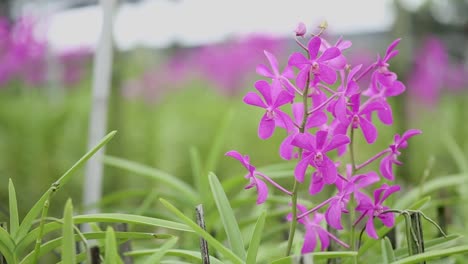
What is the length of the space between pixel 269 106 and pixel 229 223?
15 cm

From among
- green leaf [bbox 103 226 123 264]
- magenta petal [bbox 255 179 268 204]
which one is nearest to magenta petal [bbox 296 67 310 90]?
magenta petal [bbox 255 179 268 204]

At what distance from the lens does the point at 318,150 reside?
631 mm

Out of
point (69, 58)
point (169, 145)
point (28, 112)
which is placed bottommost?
point (169, 145)

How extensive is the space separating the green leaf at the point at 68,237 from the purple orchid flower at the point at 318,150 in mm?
221

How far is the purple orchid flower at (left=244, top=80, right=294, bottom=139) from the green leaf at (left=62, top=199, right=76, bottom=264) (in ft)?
0.68

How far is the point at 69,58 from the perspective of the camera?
178 inches

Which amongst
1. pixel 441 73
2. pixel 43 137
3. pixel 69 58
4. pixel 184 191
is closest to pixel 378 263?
pixel 184 191

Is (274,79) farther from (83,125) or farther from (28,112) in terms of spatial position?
(83,125)

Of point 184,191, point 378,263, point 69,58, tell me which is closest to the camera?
point 378,263

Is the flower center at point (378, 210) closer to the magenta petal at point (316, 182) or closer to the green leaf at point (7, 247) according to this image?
the magenta petal at point (316, 182)

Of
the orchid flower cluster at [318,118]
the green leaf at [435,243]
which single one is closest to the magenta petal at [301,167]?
the orchid flower cluster at [318,118]

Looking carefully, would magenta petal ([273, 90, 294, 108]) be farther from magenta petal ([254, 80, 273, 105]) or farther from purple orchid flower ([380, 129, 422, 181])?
purple orchid flower ([380, 129, 422, 181])

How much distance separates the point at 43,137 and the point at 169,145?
703 millimetres

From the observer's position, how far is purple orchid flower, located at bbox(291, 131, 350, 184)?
623mm
